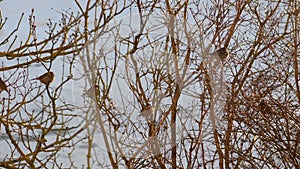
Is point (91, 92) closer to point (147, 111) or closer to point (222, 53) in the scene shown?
point (147, 111)

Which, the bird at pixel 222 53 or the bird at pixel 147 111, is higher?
the bird at pixel 222 53

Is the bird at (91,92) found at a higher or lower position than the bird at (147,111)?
higher

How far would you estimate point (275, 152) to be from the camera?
36.3 inches

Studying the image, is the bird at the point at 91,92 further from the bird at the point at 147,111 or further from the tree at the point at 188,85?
the bird at the point at 147,111

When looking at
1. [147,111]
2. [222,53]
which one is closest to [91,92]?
[147,111]

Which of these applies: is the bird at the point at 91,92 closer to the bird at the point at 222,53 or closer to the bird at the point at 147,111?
the bird at the point at 147,111

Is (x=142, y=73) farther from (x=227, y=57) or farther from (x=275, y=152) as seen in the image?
(x=275, y=152)

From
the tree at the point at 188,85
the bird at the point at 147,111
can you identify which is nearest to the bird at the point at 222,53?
the tree at the point at 188,85

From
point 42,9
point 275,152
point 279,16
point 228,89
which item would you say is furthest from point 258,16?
point 42,9

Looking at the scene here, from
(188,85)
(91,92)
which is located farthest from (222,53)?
(91,92)

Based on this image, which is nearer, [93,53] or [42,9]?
[93,53]

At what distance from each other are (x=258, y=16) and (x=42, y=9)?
21.9 inches

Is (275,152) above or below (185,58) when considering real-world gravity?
below

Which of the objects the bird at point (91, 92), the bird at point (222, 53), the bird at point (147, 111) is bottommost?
the bird at point (147, 111)
